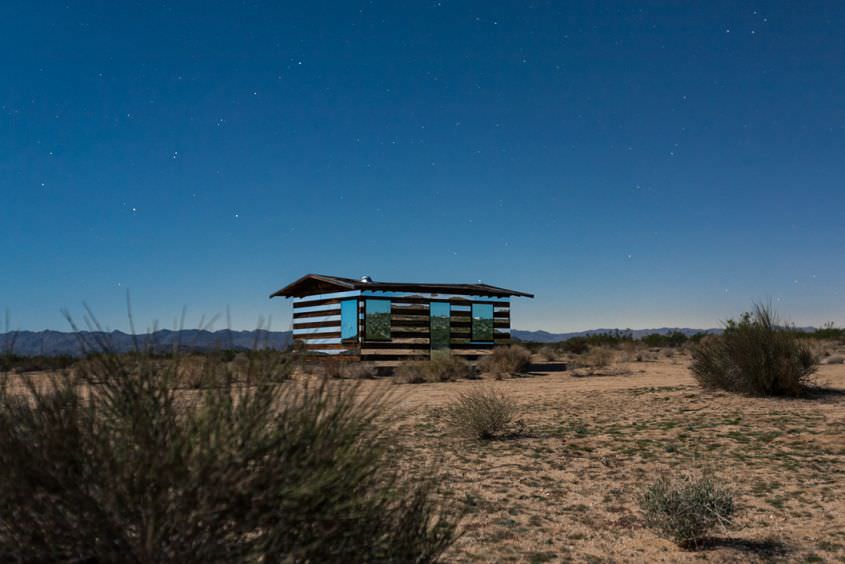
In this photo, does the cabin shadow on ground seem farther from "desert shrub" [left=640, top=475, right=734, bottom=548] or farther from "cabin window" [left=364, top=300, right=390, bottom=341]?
"cabin window" [left=364, top=300, right=390, bottom=341]

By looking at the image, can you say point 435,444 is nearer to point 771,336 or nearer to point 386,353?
A: point 771,336

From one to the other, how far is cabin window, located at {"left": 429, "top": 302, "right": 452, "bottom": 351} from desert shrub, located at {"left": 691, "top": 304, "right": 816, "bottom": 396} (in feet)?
40.0

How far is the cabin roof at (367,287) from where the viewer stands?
24938 mm

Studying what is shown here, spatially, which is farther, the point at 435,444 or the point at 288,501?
the point at 435,444

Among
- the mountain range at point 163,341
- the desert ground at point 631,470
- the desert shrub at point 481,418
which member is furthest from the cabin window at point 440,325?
the mountain range at point 163,341

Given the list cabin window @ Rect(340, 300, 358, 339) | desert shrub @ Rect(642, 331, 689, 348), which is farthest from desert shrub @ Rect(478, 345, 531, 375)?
desert shrub @ Rect(642, 331, 689, 348)

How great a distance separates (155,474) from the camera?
2.61 metres

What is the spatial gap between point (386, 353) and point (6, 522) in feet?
73.5

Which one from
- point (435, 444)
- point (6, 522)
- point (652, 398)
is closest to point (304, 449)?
point (6, 522)

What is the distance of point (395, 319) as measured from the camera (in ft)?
83.5

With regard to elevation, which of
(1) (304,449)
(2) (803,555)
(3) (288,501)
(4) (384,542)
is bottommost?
(2) (803,555)

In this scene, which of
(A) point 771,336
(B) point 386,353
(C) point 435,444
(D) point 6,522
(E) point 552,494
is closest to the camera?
(D) point 6,522

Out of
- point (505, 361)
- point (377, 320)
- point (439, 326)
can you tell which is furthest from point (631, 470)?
point (439, 326)

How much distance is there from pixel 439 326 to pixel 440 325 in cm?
6
